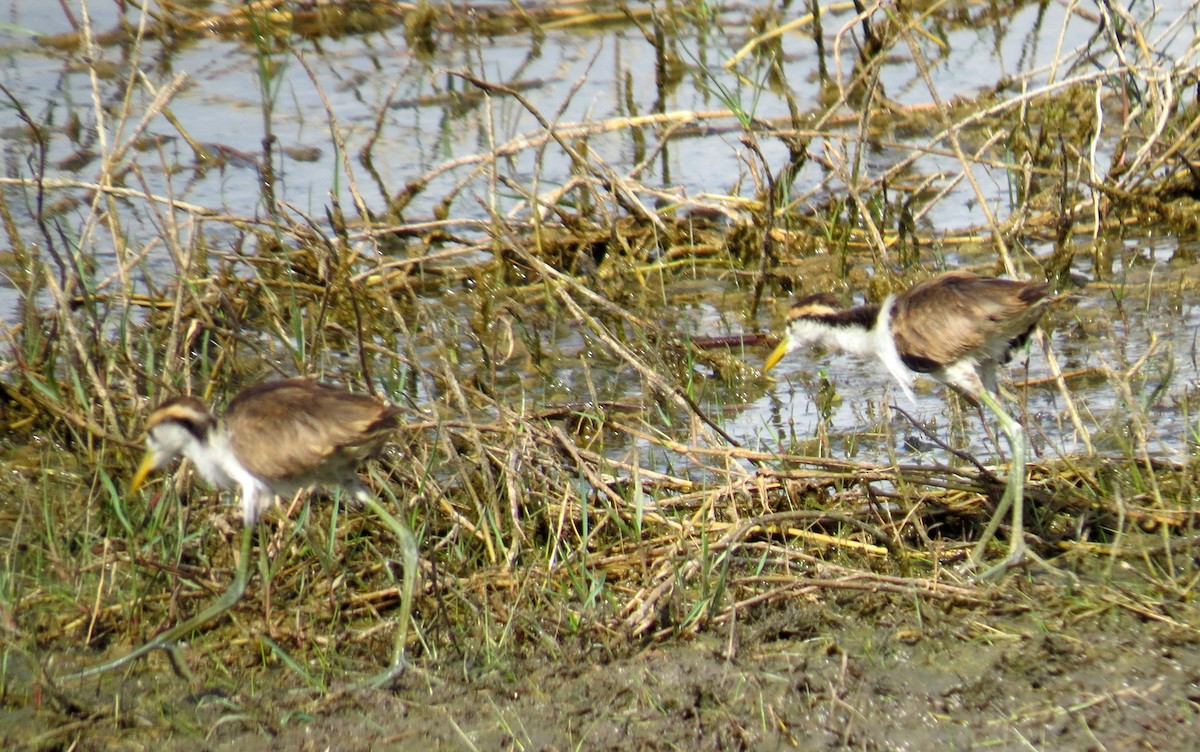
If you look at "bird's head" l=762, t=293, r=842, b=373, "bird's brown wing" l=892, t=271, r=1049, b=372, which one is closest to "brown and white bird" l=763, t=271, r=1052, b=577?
"bird's brown wing" l=892, t=271, r=1049, b=372

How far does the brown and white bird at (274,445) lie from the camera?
Answer: 4172mm

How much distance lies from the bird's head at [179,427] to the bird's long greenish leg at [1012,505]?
91.2 inches

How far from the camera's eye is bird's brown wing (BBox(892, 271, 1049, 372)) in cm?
467

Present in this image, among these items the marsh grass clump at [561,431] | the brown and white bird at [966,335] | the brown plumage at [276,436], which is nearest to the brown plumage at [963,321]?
the brown and white bird at [966,335]

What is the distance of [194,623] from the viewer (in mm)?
4359

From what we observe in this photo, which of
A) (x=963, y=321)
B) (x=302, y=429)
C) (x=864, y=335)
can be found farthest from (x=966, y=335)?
(x=302, y=429)

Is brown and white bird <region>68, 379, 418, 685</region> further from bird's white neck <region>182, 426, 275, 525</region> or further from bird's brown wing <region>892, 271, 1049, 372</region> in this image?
bird's brown wing <region>892, 271, 1049, 372</region>

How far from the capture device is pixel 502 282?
7.09 meters

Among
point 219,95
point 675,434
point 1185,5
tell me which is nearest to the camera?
point 675,434

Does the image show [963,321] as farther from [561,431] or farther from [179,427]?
[179,427]

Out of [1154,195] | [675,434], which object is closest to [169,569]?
[675,434]

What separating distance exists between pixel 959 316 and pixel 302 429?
2007 millimetres

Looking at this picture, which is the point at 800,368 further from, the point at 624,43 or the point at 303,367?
the point at 624,43

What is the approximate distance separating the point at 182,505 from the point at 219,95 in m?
5.86
